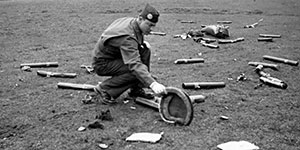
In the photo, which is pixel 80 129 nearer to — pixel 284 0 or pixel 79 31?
pixel 79 31

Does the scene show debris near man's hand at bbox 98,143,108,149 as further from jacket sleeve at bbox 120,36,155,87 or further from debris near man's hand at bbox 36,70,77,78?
debris near man's hand at bbox 36,70,77,78

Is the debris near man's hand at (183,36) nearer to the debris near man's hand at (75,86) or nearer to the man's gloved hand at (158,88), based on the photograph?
the debris near man's hand at (75,86)

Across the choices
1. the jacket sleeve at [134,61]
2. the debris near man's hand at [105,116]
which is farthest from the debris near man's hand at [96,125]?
the jacket sleeve at [134,61]

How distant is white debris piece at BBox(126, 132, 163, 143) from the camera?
191 inches

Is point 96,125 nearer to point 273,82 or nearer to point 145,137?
point 145,137

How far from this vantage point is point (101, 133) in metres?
5.14

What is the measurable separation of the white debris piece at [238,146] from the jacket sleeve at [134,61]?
1.45 m

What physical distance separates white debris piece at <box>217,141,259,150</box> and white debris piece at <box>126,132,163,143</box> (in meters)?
0.86

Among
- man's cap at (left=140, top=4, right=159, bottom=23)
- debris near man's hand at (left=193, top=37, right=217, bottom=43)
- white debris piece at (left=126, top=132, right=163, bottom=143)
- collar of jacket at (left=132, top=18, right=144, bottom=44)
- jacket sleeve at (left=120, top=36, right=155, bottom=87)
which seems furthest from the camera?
debris near man's hand at (left=193, top=37, right=217, bottom=43)

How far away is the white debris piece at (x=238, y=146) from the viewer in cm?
460

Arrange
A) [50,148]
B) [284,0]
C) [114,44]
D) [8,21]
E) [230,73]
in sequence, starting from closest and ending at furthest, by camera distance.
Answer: [50,148]
[114,44]
[230,73]
[8,21]
[284,0]

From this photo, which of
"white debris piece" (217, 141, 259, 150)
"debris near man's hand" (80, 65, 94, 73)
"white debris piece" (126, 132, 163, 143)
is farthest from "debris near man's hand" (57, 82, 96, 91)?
"white debris piece" (217, 141, 259, 150)

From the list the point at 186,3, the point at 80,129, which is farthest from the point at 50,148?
the point at 186,3

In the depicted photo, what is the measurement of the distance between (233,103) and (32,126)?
356 cm
